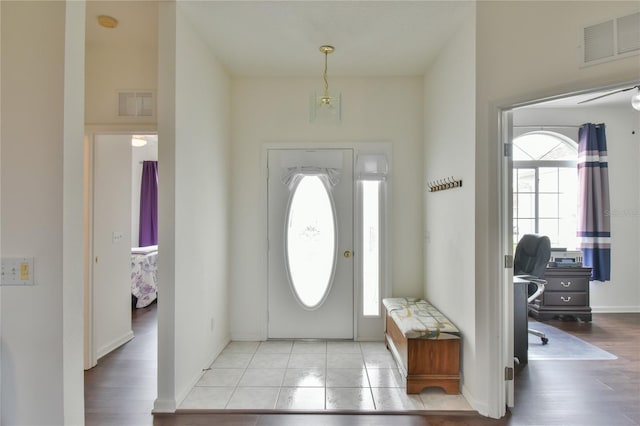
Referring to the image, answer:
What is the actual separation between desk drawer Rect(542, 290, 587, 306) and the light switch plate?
5.18 metres

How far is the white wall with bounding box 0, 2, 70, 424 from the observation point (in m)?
1.36

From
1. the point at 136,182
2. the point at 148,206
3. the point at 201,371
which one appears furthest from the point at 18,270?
the point at 136,182

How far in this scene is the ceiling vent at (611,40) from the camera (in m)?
1.76

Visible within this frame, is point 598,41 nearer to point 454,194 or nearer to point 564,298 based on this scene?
point 454,194

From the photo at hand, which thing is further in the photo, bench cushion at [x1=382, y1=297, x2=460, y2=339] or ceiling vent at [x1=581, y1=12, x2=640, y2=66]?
bench cushion at [x1=382, y1=297, x2=460, y2=339]

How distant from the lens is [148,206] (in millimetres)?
7094

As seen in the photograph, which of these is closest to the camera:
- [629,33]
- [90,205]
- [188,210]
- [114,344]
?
[629,33]

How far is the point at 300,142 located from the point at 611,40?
2.63 meters

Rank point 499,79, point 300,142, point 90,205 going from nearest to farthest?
point 499,79 → point 90,205 → point 300,142

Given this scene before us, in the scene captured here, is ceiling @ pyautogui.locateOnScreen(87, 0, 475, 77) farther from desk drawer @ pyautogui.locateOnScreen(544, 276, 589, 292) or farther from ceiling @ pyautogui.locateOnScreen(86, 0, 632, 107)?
desk drawer @ pyautogui.locateOnScreen(544, 276, 589, 292)

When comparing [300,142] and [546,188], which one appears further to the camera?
[546,188]

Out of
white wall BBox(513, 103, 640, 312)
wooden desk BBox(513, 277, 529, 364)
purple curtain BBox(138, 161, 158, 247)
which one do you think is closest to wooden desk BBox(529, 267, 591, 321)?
white wall BBox(513, 103, 640, 312)

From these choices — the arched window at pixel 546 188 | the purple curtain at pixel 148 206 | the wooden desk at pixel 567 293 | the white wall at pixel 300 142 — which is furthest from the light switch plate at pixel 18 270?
the purple curtain at pixel 148 206

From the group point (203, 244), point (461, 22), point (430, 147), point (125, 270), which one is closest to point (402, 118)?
point (430, 147)
